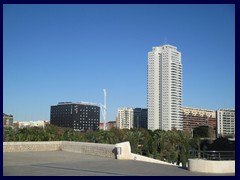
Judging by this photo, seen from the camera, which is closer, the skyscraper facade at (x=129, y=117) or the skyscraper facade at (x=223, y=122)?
the skyscraper facade at (x=223, y=122)

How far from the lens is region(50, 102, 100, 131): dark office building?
92250mm

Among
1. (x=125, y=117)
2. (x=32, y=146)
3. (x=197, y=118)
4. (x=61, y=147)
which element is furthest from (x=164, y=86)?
(x=32, y=146)

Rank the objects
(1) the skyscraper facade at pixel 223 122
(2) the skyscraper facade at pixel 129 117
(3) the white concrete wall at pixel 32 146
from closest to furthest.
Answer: (3) the white concrete wall at pixel 32 146
(1) the skyscraper facade at pixel 223 122
(2) the skyscraper facade at pixel 129 117

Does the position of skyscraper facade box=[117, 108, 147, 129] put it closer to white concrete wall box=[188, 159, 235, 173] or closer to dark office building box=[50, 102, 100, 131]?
dark office building box=[50, 102, 100, 131]

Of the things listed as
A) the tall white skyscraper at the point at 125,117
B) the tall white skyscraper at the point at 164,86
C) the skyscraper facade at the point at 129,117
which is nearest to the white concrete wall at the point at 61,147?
the tall white skyscraper at the point at 164,86

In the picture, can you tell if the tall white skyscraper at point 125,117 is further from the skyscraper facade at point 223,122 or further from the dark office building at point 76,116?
the skyscraper facade at point 223,122

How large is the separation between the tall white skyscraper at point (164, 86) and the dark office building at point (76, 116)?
585 inches

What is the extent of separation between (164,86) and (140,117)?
25176 mm

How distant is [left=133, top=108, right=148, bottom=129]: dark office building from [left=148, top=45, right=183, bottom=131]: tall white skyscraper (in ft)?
41.5

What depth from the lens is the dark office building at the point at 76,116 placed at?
92.2 meters
